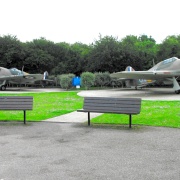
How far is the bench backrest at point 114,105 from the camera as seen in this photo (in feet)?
30.3

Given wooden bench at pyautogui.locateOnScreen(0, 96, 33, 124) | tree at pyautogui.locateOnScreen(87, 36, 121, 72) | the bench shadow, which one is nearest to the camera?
the bench shadow

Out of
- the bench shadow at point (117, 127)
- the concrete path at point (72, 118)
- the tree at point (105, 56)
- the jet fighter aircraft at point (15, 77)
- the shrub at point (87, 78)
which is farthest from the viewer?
the tree at point (105, 56)

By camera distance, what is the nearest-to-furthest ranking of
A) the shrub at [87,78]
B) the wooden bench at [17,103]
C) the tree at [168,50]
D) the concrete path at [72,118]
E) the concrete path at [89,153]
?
the concrete path at [89,153] → the wooden bench at [17,103] → the concrete path at [72,118] → the shrub at [87,78] → the tree at [168,50]

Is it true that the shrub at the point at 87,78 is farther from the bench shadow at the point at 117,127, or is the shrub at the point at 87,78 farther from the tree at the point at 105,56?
the bench shadow at the point at 117,127

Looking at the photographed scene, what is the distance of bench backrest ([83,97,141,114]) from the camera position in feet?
30.3

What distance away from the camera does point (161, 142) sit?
7.35m

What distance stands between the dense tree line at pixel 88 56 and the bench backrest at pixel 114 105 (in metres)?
31.6

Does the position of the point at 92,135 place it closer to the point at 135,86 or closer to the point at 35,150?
the point at 35,150

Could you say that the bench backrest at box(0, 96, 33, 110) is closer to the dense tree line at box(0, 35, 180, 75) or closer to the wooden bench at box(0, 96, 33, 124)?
the wooden bench at box(0, 96, 33, 124)

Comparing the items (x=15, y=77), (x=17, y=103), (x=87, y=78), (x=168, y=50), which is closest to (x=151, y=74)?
(x=87, y=78)

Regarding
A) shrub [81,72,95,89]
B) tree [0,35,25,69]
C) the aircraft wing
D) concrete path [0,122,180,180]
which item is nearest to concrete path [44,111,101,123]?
concrete path [0,122,180,180]

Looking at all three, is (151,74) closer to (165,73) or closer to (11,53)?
(165,73)

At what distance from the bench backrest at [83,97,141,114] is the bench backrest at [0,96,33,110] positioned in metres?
2.10

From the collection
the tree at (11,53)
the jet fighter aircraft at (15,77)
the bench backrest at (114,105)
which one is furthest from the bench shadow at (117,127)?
the tree at (11,53)
